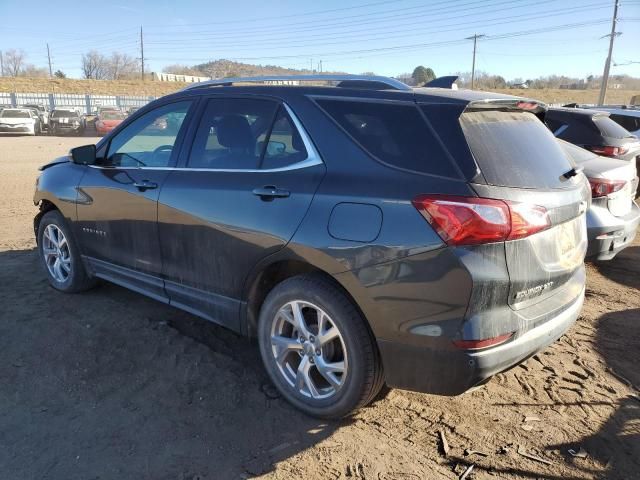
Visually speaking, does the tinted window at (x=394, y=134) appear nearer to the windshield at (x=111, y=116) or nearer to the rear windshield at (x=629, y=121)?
the rear windshield at (x=629, y=121)

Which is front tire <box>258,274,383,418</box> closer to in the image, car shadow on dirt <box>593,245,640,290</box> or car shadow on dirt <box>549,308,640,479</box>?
car shadow on dirt <box>549,308,640,479</box>

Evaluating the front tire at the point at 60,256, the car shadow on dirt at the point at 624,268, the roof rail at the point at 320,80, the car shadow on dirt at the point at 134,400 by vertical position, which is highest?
the roof rail at the point at 320,80

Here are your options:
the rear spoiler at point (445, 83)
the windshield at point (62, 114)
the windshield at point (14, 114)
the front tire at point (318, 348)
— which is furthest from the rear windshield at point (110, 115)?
the front tire at point (318, 348)

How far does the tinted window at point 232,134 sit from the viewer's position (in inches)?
130

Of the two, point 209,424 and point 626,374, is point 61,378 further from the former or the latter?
point 626,374

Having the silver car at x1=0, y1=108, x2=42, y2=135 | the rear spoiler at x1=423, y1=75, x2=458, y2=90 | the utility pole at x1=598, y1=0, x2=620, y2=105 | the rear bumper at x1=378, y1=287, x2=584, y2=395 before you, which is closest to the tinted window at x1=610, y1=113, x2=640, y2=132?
the rear spoiler at x1=423, y1=75, x2=458, y2=90

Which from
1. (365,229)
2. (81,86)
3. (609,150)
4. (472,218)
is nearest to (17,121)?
(609,150)

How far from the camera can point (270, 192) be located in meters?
3.03

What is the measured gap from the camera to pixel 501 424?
3.02 meters

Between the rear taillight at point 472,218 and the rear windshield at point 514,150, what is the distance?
0.14m

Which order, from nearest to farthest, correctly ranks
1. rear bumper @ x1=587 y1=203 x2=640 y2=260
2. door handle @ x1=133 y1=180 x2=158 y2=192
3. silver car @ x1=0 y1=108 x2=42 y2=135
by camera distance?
door handle @ x1=133 y1=180 x2=158 y2=192, rear bumper @ x1=587 y1=203 x2=640 y2=260, silver car @ x1=0 y1=108 x2=42 y2=135

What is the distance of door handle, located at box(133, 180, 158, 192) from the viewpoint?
3737mm

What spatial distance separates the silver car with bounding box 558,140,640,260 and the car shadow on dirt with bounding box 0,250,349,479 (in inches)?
130

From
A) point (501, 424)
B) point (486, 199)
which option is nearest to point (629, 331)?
point (501, 424)
